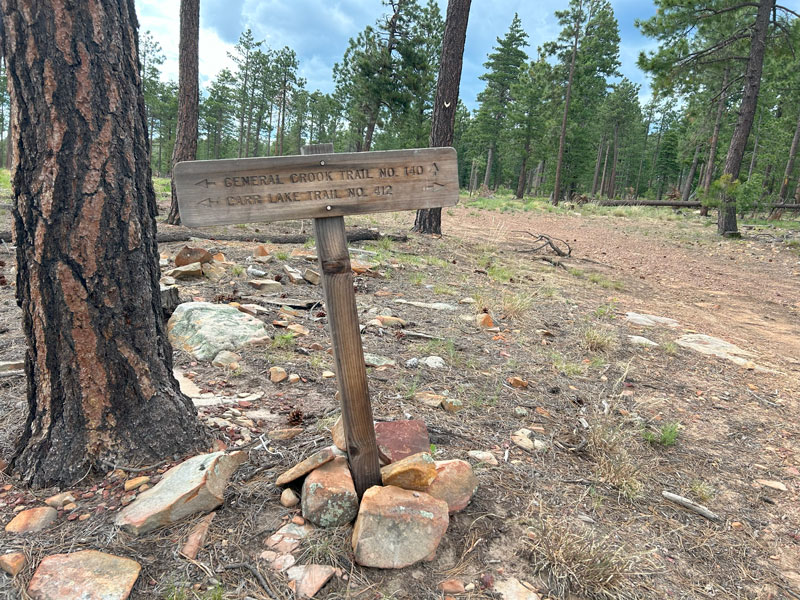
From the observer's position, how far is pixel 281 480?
2008 millimetres

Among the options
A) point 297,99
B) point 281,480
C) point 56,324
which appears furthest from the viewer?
point 297,99

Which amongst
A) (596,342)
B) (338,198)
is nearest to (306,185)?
(338,198)

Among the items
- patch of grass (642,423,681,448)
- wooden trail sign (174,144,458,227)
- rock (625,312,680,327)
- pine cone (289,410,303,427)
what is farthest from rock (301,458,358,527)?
rock (625,312,680,327)

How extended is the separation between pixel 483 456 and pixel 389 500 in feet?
2.69

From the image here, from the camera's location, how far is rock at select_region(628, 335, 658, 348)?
4773 millimetres

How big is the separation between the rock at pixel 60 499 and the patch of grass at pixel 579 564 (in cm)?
190

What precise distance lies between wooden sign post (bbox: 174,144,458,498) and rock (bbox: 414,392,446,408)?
107 cm

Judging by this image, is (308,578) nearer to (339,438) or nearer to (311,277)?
(339,438)

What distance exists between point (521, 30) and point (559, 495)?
42459mm

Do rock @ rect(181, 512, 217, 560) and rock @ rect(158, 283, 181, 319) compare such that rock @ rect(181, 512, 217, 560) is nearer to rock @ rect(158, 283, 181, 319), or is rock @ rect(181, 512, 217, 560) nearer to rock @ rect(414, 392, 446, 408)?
rock @ rect(414, 392, 446, 408)

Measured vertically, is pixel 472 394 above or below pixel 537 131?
below

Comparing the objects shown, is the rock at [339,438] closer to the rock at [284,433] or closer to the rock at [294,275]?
the rock at [284,433]

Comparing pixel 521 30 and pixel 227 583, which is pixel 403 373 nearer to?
pixel 227 583

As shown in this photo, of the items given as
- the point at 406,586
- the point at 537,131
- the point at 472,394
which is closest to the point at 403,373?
the point at 472,394
